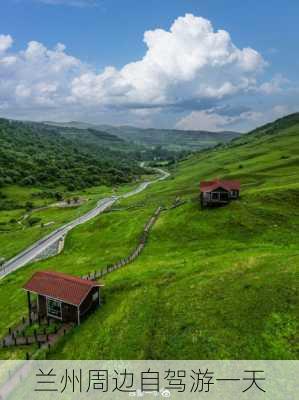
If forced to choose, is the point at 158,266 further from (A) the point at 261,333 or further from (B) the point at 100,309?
(A) the point at 261,333

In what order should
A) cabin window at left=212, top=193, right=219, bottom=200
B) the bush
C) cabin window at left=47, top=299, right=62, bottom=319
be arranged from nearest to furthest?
cabin window at left=47, top=299, right=62, bottom=319, cabin window at left=212, top=193, right=219, bottom=200, the bush

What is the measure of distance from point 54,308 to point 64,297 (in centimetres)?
311

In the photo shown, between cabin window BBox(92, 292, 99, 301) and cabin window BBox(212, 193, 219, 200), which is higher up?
cabin window BBox(212, 193, 219, 200)

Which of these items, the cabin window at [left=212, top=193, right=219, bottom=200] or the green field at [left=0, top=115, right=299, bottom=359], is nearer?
the green field at [left=0, top=115, right=299, bottom=359]

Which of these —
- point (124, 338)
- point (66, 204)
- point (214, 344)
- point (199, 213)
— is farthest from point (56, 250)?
point (66, 204)

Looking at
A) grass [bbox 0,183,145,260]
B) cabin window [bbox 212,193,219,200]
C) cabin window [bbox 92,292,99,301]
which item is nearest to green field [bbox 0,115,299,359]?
cabin window [bbox 92,292,99,301]

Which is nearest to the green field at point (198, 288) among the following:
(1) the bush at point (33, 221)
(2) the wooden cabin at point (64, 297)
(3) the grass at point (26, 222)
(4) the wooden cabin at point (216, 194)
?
(2) the wooden cabin at point (64, 297)

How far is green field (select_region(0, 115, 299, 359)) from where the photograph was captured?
31922 millimetres

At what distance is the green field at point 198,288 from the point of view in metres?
31.9

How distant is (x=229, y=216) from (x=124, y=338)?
45.3 meters

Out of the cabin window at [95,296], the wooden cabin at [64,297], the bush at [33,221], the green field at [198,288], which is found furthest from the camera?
the bush at [33,221]

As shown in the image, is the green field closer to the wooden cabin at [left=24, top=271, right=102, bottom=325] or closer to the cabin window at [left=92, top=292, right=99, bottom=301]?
the cabin window at [left=92, top=292, right=99, bottom=301]

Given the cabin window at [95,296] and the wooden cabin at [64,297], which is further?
the cabin window at [95,296]

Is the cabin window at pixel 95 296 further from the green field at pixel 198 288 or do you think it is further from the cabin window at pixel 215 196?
the cabin window at pixel 215 196
